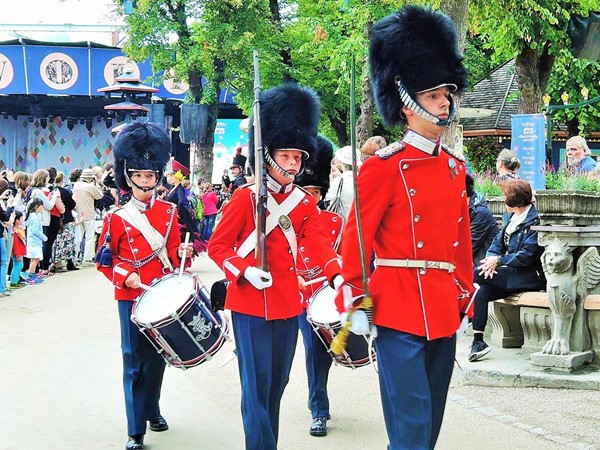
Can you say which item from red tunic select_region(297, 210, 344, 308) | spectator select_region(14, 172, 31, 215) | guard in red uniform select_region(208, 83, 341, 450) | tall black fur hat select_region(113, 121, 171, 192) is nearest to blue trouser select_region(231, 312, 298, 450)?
guard in red uniform select_region(208, 83, 341, 450)

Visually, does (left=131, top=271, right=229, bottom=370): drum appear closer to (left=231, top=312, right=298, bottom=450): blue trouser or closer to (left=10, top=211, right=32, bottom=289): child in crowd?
(left=231, top=312, right=298, bottom=450): blue trouser

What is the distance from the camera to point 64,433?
255 inches

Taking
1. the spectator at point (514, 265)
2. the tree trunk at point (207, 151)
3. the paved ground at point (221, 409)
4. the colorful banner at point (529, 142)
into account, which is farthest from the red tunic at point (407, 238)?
the tree trunk at point (207, 151)

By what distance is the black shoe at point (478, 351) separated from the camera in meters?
8.21

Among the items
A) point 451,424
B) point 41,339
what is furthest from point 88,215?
point 451,424

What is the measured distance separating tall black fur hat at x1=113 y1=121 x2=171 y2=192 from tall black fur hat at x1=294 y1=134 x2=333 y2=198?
35.5 inches

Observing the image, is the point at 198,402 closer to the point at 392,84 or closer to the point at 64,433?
the point at 64,433

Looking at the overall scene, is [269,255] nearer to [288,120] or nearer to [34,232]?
[288,120]

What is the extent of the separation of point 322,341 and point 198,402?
1628 millimetres

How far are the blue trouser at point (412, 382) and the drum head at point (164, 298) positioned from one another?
1.74 meters

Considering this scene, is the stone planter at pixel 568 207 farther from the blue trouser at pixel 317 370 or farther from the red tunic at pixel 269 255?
the red tunic at pixel 269 255

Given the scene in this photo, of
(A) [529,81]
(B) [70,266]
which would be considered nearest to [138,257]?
(B) [70,266]

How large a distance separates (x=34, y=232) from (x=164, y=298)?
9993 millimetres

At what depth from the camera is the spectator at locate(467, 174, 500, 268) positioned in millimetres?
8922
